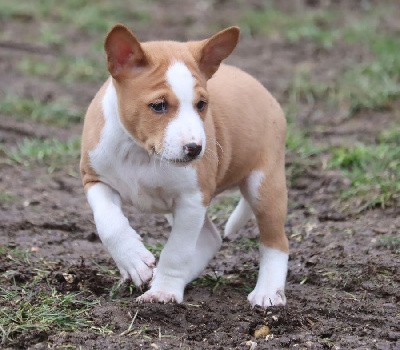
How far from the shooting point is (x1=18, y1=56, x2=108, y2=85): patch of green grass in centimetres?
1172

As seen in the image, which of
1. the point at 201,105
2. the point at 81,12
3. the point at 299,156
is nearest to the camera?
the point at 201,105

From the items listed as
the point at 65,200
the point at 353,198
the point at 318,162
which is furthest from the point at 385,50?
the point at 65,200

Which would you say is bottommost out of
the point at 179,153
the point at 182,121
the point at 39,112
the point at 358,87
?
the point at 39,112

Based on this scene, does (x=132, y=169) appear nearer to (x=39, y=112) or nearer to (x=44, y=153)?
(x=44, y=153)

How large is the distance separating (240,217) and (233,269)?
0.34m

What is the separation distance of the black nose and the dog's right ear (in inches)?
22.6

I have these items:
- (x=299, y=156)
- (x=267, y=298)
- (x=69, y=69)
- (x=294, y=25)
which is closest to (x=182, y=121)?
(x=267, y=298)

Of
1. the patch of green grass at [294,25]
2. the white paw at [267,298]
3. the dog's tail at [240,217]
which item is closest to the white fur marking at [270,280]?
the white paw at [267,298]

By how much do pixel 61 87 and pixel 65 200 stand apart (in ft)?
11.0

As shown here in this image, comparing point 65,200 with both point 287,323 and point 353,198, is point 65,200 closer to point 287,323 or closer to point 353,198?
point 353,198

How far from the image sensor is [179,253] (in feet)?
19.1

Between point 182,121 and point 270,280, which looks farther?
point 270,280

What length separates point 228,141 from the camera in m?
6.11

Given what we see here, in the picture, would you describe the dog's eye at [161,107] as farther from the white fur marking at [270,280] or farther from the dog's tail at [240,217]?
the dog's tail at [240,217]
